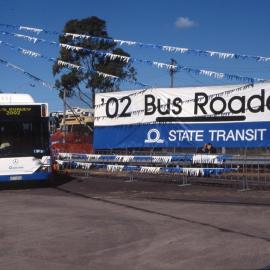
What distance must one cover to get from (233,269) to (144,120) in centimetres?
1598

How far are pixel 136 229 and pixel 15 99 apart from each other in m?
9.95

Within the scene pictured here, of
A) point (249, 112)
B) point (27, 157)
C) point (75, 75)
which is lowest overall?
point (27, 157)

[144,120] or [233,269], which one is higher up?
[144,120]

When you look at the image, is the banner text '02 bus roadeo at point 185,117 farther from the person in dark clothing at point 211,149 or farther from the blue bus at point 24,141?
the blue bus at point 24,141

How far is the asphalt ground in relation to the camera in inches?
314

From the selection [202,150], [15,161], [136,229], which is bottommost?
[136,229]

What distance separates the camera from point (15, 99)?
1933 centimetres

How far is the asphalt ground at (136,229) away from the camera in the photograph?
7980 millimetres

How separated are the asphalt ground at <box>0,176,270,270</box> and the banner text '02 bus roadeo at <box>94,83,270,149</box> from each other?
388 centimetres

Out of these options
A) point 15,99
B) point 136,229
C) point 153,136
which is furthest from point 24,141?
point 136,229

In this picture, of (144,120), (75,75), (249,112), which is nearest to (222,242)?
(249,112)

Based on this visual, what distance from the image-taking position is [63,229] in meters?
10.8

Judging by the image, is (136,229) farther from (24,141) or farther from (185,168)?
(185,168)

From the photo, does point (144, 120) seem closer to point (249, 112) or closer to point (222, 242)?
point (249, 112)
